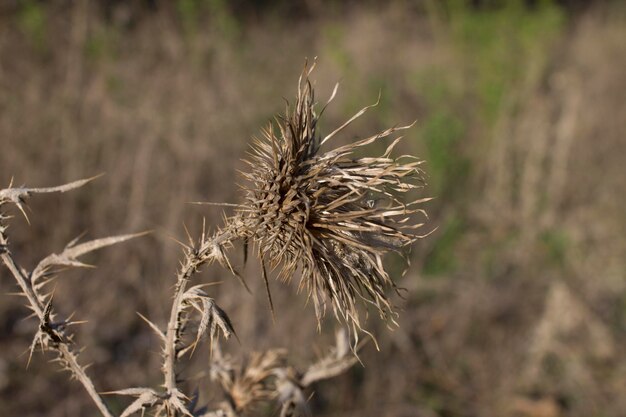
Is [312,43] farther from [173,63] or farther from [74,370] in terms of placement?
[74,370]

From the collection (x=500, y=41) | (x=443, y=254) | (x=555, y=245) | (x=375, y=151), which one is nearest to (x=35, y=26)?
(x=375, y=151)

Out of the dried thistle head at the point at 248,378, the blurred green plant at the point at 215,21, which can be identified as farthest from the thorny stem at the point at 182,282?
the blurred green plant at the point at 215,21

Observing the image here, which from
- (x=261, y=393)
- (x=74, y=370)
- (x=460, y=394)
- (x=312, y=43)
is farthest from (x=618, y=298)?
(x=312, y=43)

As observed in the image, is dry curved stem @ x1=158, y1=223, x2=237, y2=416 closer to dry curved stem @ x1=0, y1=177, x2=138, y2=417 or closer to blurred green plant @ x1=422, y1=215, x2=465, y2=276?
dry curved stem @ x1=0, y1=177, x2=138, y2=417

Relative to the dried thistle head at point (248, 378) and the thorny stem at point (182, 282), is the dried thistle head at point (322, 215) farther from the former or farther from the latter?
the dried thistle head at point (248, 378)

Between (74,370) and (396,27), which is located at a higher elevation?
(74,370)

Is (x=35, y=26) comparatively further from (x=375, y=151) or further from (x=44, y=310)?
(x=44, y=310)
